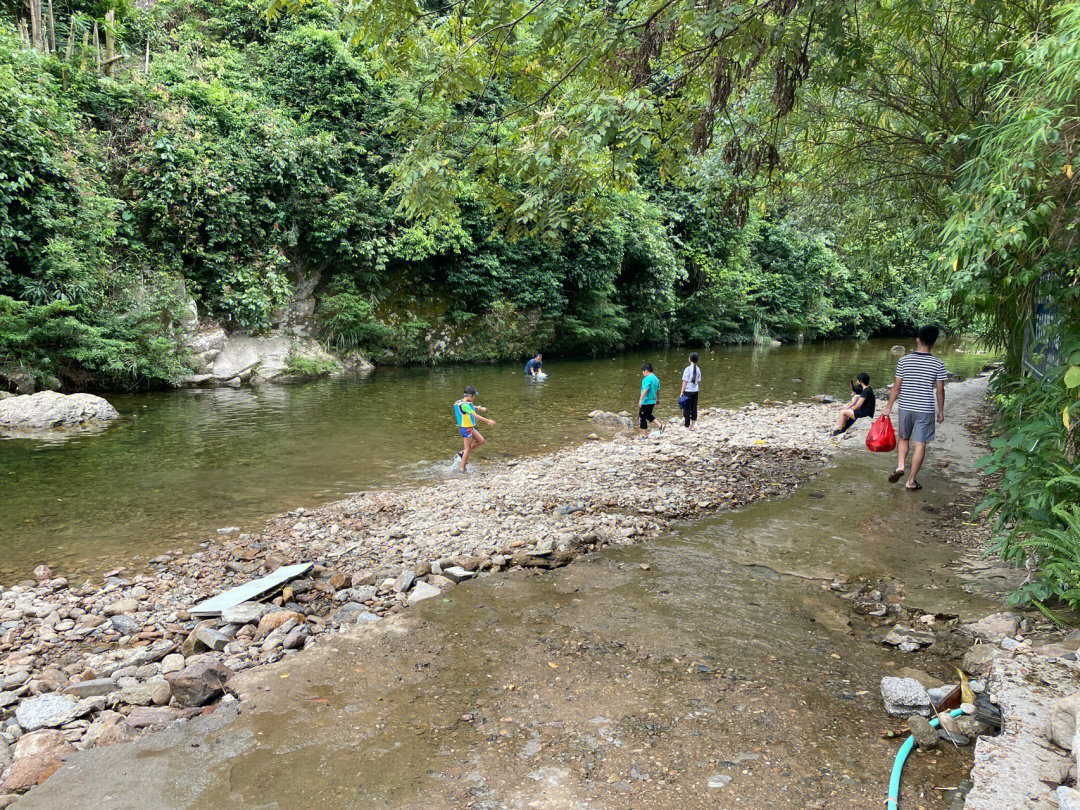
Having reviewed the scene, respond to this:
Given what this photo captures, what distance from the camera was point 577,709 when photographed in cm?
351

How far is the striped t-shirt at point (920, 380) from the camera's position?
7.16 meters

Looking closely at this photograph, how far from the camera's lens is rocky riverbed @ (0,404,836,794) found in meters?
3.85

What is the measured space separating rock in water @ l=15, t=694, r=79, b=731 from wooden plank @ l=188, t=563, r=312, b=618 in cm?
129

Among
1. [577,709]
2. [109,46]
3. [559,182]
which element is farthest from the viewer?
[109,46]

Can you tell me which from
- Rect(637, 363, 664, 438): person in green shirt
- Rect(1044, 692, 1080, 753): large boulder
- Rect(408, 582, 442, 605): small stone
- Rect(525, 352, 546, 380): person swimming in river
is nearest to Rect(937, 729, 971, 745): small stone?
Rect(1044, 692, 1080, 753): large boulder

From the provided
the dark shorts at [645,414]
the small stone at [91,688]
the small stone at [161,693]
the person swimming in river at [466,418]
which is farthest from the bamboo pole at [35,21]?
the small stone at [161,693]

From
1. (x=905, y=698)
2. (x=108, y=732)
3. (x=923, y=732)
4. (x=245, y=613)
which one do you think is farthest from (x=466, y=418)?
(x=923, y=732)

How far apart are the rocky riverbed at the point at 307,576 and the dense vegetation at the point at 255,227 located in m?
5.23

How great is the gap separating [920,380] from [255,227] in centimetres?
1994

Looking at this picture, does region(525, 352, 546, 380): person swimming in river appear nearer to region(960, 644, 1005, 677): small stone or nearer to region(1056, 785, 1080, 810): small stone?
region(960, 644, 1005, 677): small stone

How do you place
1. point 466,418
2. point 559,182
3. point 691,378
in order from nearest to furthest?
point 559,182 → point 466,418 → point 691,378

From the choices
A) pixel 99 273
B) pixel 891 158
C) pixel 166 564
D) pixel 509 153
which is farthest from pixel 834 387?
pixel 99 273

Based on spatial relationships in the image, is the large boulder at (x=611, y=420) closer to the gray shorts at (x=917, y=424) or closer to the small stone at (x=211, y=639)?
the gray shorts at (x=917, y=424)

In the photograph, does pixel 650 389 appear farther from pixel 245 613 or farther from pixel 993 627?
pixel 245 613
